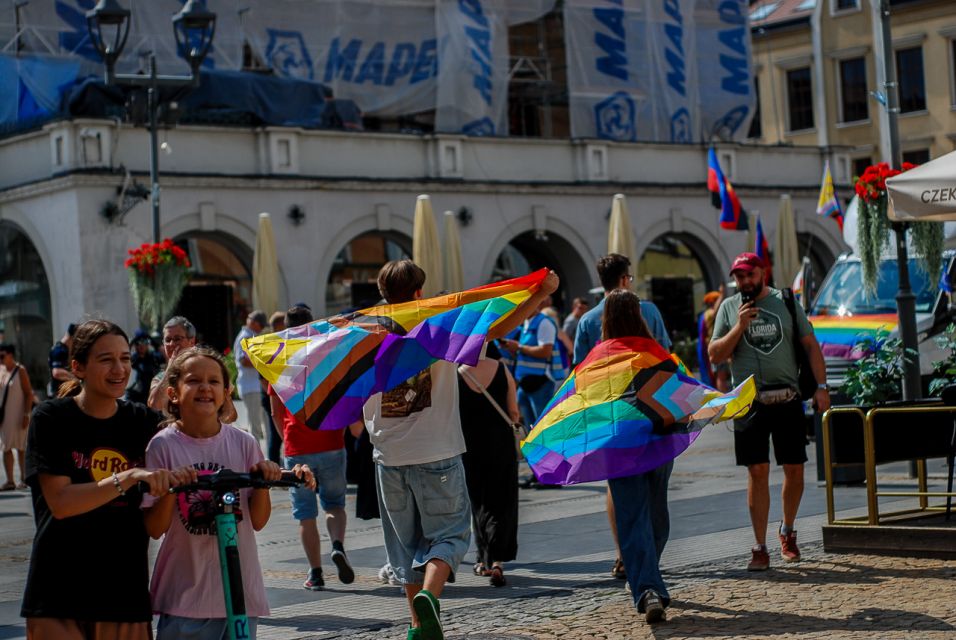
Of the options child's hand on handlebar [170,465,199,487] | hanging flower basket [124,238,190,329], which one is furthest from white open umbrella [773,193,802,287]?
child's hand on handlebar [170,465,199,487]

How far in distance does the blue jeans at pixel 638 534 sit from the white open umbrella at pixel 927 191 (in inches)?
122

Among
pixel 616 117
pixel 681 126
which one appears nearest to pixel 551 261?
pixel 616 117

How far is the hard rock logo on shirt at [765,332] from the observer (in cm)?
965

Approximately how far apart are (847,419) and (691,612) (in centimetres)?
325

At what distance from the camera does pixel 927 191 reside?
10.5 metres

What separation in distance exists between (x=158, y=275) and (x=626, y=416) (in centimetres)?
1758

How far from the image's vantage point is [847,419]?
432 inches

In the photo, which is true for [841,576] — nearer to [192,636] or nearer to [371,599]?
[371,599]

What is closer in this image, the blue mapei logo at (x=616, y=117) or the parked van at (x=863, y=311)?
the parked van at (x=863, y=311)

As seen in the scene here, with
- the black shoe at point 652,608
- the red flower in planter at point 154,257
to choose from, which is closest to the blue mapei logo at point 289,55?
the red flower in planter at point 154,257

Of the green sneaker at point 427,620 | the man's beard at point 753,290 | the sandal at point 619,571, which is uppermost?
the man's beard at point 753,290

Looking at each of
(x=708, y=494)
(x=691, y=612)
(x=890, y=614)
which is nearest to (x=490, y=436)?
(x=691, y=612)

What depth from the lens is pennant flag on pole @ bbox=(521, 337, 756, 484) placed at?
820cm

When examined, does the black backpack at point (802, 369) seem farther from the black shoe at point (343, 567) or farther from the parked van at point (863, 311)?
the parked van at point (863, 311)
